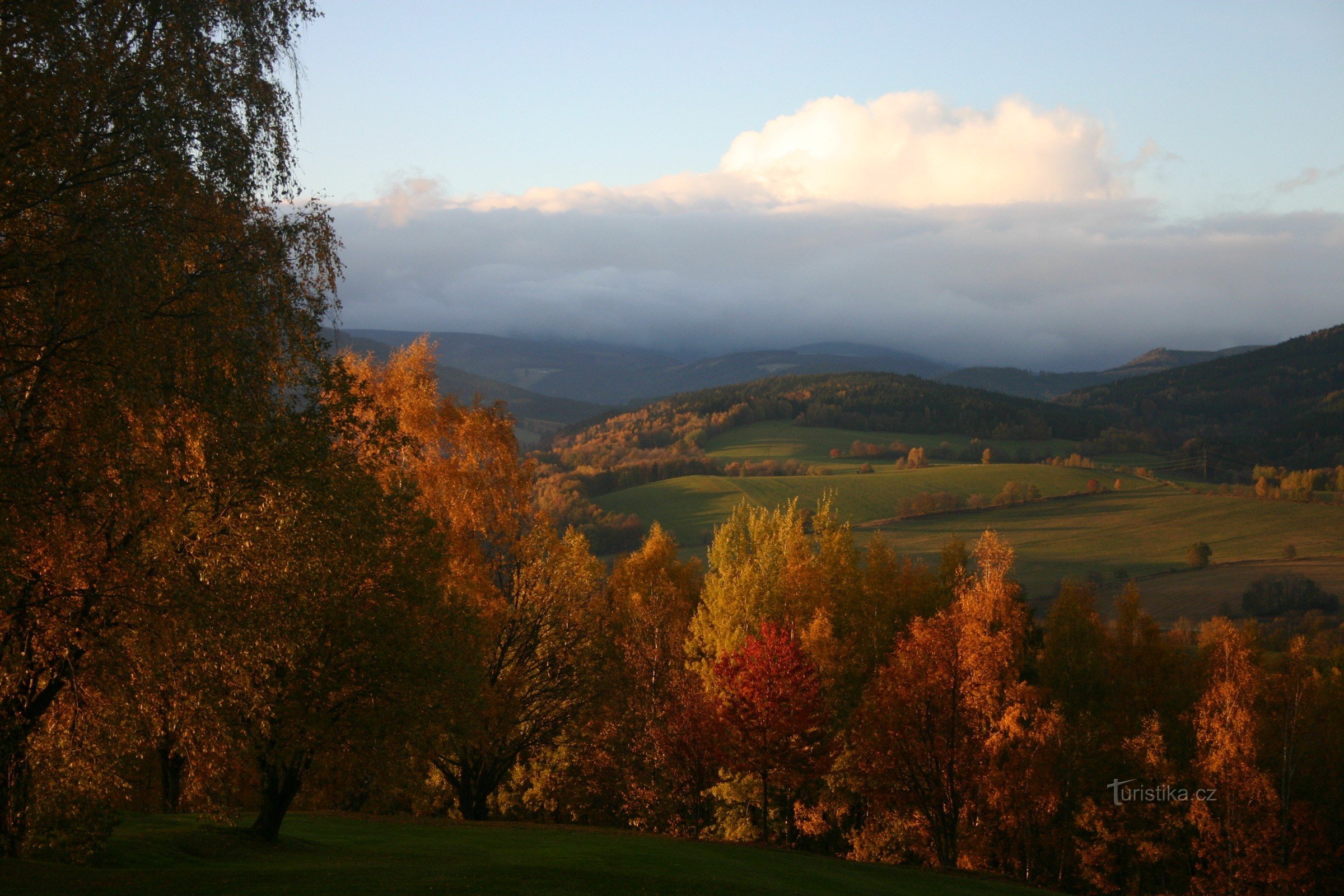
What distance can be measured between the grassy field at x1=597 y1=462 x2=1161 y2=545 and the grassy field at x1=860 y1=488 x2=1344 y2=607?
A: 931 cm

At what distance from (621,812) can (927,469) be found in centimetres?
14374

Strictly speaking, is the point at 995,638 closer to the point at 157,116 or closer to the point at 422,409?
A: the point at 422,409

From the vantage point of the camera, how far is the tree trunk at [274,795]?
27.7m

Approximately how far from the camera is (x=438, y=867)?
81.6 ft

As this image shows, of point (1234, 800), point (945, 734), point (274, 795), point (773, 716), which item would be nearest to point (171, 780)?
point (274, 795)

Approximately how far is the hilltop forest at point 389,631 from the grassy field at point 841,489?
85.5 meters

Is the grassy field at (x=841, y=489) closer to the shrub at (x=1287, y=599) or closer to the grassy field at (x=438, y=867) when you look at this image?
the shrub at (x=1287, y=599)

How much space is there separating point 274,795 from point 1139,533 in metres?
141

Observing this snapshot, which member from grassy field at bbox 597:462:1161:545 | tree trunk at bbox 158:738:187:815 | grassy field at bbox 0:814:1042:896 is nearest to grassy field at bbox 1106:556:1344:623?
grassy field at bbox 597:462:1161:545

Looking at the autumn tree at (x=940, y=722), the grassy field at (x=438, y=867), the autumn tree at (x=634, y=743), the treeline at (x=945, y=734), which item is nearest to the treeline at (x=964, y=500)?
the treeline at (x=945, y=734)

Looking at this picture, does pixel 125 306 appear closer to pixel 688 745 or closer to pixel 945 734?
pixel 688 745

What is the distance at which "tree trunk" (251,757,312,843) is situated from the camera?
27703 mm

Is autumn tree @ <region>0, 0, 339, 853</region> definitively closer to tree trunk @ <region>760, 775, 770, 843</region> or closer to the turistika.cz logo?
tree trunk @ <region>760, 775, 770, 843</region>

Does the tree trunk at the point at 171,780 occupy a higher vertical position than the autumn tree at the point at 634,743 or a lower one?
higher
